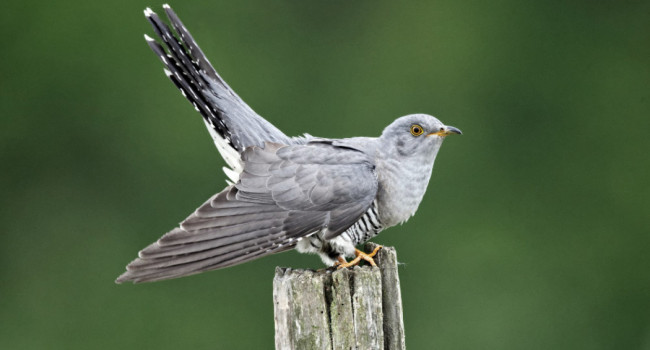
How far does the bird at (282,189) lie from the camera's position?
2.17m

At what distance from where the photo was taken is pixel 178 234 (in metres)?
2.14

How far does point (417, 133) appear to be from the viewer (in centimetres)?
260

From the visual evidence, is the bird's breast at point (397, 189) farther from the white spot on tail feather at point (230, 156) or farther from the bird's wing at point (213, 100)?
the white spot on tail feather at point (230, 156)

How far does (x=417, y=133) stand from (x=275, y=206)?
627 mm

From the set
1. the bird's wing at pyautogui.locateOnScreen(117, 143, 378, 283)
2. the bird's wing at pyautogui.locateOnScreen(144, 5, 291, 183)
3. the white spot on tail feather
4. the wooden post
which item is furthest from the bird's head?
the wooden post

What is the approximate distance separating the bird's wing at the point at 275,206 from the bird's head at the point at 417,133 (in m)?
0.16

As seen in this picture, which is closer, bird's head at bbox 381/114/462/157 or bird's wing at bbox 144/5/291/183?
bird's head at bbox 381/114/462/157

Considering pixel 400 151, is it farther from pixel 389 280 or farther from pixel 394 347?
pixel 394 347

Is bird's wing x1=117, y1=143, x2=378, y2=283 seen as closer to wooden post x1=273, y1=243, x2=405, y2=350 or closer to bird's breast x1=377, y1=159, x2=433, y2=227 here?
bird's breast x1=377, y1=159, x2=433, y2=227

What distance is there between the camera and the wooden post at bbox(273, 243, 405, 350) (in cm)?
183

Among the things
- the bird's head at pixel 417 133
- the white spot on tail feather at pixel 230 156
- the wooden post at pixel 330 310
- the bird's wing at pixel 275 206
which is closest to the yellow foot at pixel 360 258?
the bird's wing at pixel 275 206

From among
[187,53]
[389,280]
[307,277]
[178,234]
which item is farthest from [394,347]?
[187,53]

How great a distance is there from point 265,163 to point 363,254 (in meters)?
0.51

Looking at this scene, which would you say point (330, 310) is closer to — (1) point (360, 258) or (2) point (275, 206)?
(1) point (360, 258)
